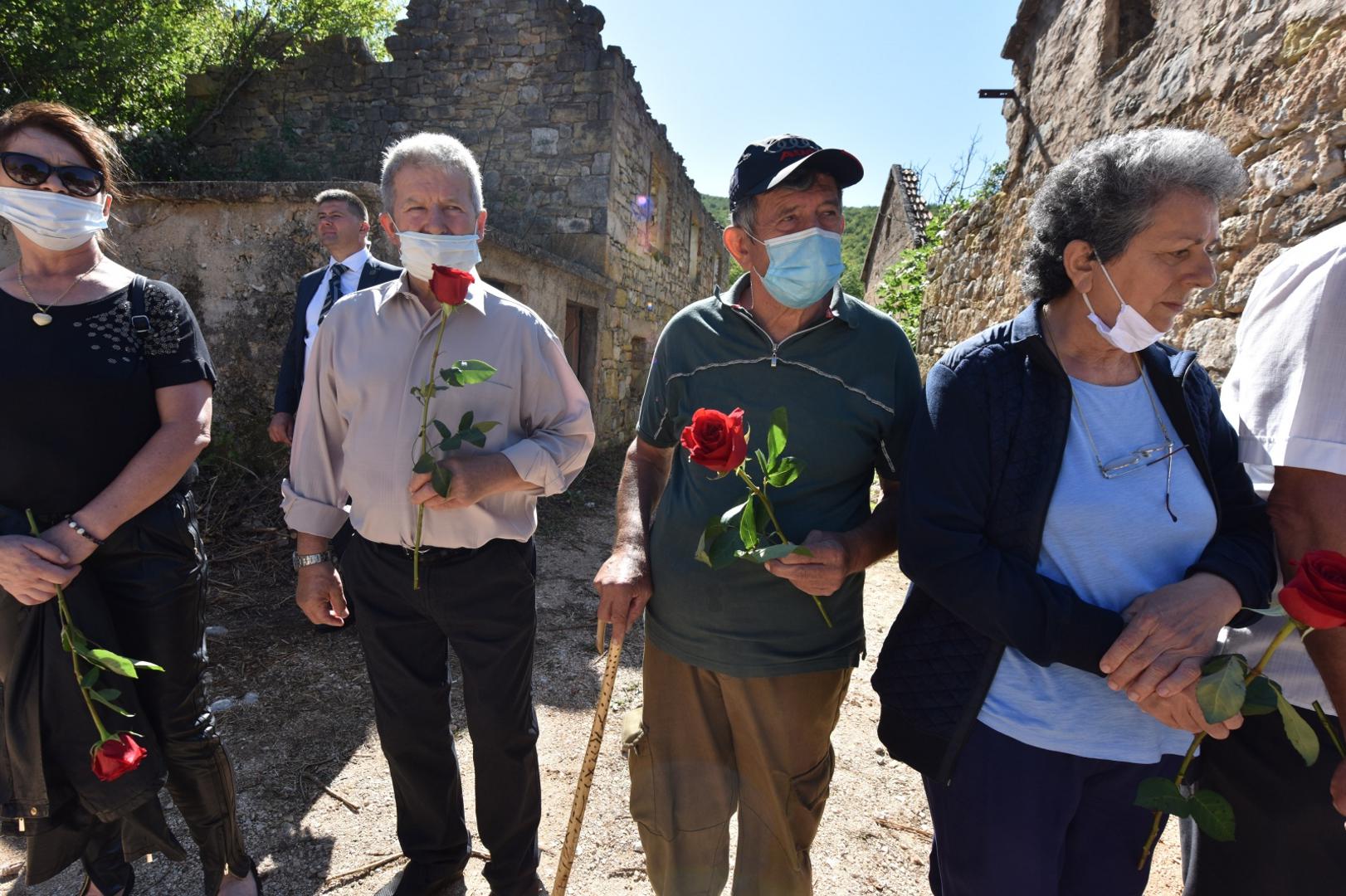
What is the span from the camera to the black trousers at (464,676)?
2.02 metres

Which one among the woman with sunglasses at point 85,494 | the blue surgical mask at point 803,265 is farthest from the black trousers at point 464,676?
the blue surgical mask at point 803,265

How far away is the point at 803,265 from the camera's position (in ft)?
5.65

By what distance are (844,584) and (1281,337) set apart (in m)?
1.02

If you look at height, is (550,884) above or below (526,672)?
below

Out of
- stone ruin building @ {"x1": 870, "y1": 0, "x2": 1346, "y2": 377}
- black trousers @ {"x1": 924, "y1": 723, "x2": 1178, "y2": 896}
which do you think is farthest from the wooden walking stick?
stone ruin building @ {"x1": 870, "y1": 0, "x2": 1346, "y2": 377}

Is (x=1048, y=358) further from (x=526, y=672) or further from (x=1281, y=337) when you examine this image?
(x=526, y=672)

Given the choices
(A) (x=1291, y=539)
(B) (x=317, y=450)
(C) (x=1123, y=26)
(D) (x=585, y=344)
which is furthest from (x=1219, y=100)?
(D) (x=585, y=344)

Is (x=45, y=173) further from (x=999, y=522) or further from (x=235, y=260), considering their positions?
(x=235, y=260)

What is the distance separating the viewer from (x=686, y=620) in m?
1.82

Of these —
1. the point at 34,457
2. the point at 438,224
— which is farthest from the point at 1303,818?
the point at 34,457

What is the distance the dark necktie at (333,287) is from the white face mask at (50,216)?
5.55 ft

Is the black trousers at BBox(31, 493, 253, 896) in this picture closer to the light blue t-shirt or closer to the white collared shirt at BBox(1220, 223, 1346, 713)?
the light blue t-shirt

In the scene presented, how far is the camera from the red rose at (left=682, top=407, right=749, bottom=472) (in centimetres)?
133

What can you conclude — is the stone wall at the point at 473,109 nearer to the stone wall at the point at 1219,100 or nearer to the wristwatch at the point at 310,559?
the stone wall at the point at 1219,100
